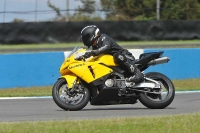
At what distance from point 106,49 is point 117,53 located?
0.66ft

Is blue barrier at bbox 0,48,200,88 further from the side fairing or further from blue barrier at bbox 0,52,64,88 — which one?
the side fairing

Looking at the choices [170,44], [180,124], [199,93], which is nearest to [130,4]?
[170,44]

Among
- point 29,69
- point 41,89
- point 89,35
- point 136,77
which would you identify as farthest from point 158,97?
point 29,69

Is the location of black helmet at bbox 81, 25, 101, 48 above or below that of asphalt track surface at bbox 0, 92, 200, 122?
above

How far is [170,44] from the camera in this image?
1056 inches

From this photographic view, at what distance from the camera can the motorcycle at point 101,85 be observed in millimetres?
9102

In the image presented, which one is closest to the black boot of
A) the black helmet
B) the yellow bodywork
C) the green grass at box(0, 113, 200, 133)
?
the yellow bodywork

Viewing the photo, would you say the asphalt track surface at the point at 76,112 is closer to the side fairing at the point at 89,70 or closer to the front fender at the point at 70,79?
the front fender at the point at 70,79

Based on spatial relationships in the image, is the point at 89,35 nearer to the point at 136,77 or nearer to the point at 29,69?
the point at 136,77

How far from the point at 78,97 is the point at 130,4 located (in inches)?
1027

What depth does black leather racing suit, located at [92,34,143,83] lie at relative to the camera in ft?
29.9

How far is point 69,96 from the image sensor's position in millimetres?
9133

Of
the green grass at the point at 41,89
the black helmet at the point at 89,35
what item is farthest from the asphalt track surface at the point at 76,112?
the green grass at the point at 41,89

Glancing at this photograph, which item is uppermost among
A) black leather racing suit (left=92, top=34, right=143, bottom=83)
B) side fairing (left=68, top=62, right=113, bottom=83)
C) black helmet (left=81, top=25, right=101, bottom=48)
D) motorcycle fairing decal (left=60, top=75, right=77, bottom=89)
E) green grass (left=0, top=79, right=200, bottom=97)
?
black helmet (left=81, top=25, right=101, bottom=48)
